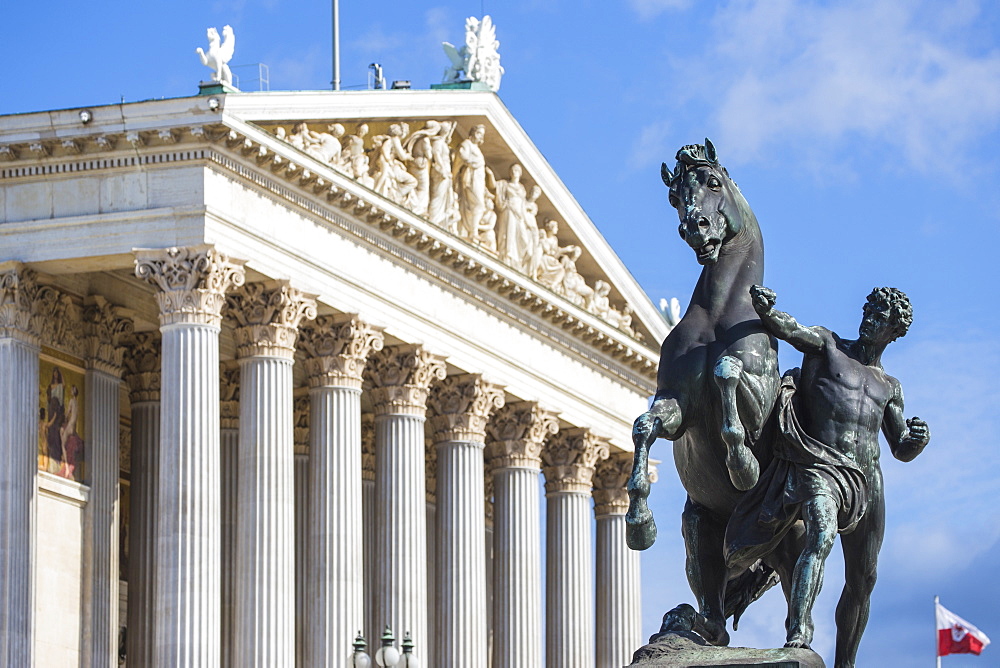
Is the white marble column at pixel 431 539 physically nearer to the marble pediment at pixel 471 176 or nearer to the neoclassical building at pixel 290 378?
the neoclassical building at pixel 290 378

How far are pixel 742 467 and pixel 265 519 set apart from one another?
34.5m

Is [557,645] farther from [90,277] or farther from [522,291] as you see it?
[90,277]

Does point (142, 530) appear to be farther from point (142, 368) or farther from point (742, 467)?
point (742, 467)

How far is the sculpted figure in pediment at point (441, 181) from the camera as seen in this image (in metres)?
54.7

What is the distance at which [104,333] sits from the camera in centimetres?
5044

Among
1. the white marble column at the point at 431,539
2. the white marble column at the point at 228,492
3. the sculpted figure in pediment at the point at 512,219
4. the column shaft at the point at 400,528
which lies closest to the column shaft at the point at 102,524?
the white marble column at the point at 228,492

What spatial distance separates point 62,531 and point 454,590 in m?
10.9

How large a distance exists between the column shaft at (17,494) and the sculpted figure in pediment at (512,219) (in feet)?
50.6

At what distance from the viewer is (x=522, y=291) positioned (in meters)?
58.2

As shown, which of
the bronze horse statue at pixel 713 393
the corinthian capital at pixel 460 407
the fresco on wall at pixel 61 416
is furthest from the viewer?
the corinthian capital at pixel 460 407

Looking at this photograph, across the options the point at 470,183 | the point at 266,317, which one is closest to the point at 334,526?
A: the point at 266,317

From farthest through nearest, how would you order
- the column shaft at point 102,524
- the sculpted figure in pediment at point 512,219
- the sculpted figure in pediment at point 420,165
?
the sculpted figure in pediment at point 512,219 < the sculpted figure in pediment at point 420,165 < the column shaft at point 102,524

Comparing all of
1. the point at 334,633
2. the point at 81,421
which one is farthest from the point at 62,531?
the point at 334,633

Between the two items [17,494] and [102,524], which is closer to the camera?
[17,494]
